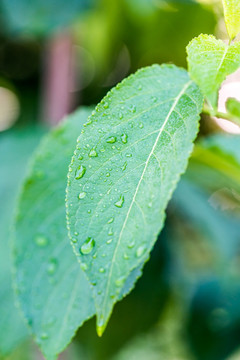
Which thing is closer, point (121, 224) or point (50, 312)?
point (121, 224)

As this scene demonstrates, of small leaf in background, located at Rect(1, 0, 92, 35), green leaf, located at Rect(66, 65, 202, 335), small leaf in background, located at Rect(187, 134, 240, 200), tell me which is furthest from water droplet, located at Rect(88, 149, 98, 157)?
small leaf in background, located at Rect(1, 0, 92, 35)

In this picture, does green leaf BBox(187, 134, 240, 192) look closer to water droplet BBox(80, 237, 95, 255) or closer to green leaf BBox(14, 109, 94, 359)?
green leaf BBox(14, 109, 94, 359)

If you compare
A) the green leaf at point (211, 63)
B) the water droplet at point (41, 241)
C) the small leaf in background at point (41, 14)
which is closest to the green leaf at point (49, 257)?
the water droplet at point (41, 241)

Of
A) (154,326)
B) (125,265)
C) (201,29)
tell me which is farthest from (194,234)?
(125,265)

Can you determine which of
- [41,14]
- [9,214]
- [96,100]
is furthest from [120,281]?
[96,100]

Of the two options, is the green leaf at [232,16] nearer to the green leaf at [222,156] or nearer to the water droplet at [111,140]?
the water droplet at [111,140]

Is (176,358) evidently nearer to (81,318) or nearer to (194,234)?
(194,234)
